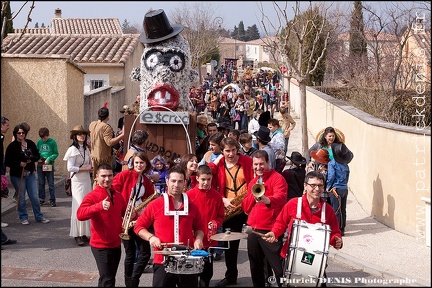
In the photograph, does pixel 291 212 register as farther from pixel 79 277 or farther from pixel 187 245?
pixel 79 277

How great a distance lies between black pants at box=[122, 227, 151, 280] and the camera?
7.89 m

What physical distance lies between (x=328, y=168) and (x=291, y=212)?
160 inches

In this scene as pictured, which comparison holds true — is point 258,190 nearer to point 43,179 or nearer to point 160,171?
point 160,171

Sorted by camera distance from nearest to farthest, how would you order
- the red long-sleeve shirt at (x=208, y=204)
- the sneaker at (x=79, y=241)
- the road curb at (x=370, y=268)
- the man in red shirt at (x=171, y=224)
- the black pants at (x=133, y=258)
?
the man in red shirt at (x=171, y=224) → the red long-sleeve shirt at (x=208, y=204) → the black pants at (x=133, y=258) → the road curb at (x=370, y=268) → the sneaker at (x=79, y=241)

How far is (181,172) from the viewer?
664cm

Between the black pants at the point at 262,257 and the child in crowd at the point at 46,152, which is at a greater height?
the child in crowd at the point at 46,152

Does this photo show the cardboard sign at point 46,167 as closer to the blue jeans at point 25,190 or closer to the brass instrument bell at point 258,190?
the blue jeans at point 25,190

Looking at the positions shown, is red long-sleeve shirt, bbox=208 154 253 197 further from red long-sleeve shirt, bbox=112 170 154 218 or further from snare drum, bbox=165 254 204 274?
snare drum, bbox=165 254 204 274

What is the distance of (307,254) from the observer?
6.69 m

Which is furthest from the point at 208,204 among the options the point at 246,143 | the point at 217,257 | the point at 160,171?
the point at 246,143

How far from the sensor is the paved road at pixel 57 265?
846 cm

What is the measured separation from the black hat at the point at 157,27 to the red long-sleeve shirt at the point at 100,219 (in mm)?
6619

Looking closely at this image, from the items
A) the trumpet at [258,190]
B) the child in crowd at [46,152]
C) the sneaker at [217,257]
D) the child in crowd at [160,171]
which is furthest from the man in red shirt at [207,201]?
the child in crowd at [46,152]

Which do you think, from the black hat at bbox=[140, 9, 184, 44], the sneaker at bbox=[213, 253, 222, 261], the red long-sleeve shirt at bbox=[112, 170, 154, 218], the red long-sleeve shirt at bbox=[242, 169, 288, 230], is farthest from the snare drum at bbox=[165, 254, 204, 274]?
the black hat at bbox=[140, 9, 184, 44]
